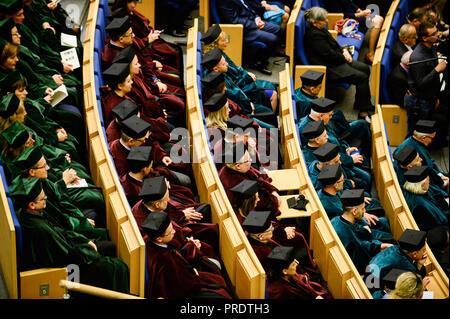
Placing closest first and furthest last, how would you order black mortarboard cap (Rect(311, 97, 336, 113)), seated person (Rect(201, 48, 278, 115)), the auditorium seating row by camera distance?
1. the auditorium seating row
2. black mortarboard cap (Rect(311, 97, 336, 113))
3. seated person (Rect(201, 48, 278, 115))

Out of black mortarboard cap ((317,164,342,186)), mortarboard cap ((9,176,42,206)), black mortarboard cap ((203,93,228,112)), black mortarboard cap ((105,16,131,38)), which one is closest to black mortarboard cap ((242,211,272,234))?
black mortarboard cap ((317,164,342,186))

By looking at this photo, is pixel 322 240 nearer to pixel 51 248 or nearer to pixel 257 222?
pixel 257 222

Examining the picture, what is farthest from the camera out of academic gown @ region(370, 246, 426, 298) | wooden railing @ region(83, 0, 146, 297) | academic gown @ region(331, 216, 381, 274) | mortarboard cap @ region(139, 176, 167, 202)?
academic gown @ region(331, 216, 381, 274)

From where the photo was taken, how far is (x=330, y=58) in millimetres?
5523

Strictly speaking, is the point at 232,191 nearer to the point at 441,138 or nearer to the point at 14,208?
the point at 14,208

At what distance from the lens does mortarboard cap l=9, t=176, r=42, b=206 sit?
3527mm

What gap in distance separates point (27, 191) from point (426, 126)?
248 centimetres


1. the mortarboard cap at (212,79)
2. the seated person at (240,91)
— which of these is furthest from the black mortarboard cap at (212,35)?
the mortarboard cap at (212,79)

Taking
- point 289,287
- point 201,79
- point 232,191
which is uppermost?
point 201,79

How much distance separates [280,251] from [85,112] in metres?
1.45

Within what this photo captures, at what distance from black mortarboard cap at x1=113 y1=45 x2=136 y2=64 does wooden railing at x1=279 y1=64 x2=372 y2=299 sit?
3.15ft

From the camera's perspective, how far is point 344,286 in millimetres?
3869

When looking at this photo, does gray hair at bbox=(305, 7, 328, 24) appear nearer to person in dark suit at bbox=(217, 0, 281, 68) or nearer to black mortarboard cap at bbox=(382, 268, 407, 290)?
person in dark suit at bbox=(217, 0, 281, 68)

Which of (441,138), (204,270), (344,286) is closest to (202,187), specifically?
(204,270)
